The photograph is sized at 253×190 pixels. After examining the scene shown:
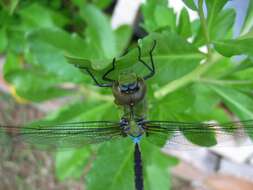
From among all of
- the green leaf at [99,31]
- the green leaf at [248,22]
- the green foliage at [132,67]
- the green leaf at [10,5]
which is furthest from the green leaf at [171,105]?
the green leaf at [10,5]

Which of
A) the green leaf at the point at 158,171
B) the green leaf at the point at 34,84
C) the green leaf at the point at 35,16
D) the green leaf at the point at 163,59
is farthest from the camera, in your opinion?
the green leaf at the point at 35,16

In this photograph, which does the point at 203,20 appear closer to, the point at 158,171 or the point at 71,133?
the point at 71,133

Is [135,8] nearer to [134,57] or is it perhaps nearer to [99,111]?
[99,111]

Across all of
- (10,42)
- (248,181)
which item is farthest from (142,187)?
(248,181)

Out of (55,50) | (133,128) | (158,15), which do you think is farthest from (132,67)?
(55,50)

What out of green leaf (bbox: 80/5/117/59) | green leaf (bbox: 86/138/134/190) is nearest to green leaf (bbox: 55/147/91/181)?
green leaf (bbox: 80/5/117/59)

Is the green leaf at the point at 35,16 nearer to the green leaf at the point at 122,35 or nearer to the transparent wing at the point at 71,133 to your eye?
the green leaf at the point at 122,35
